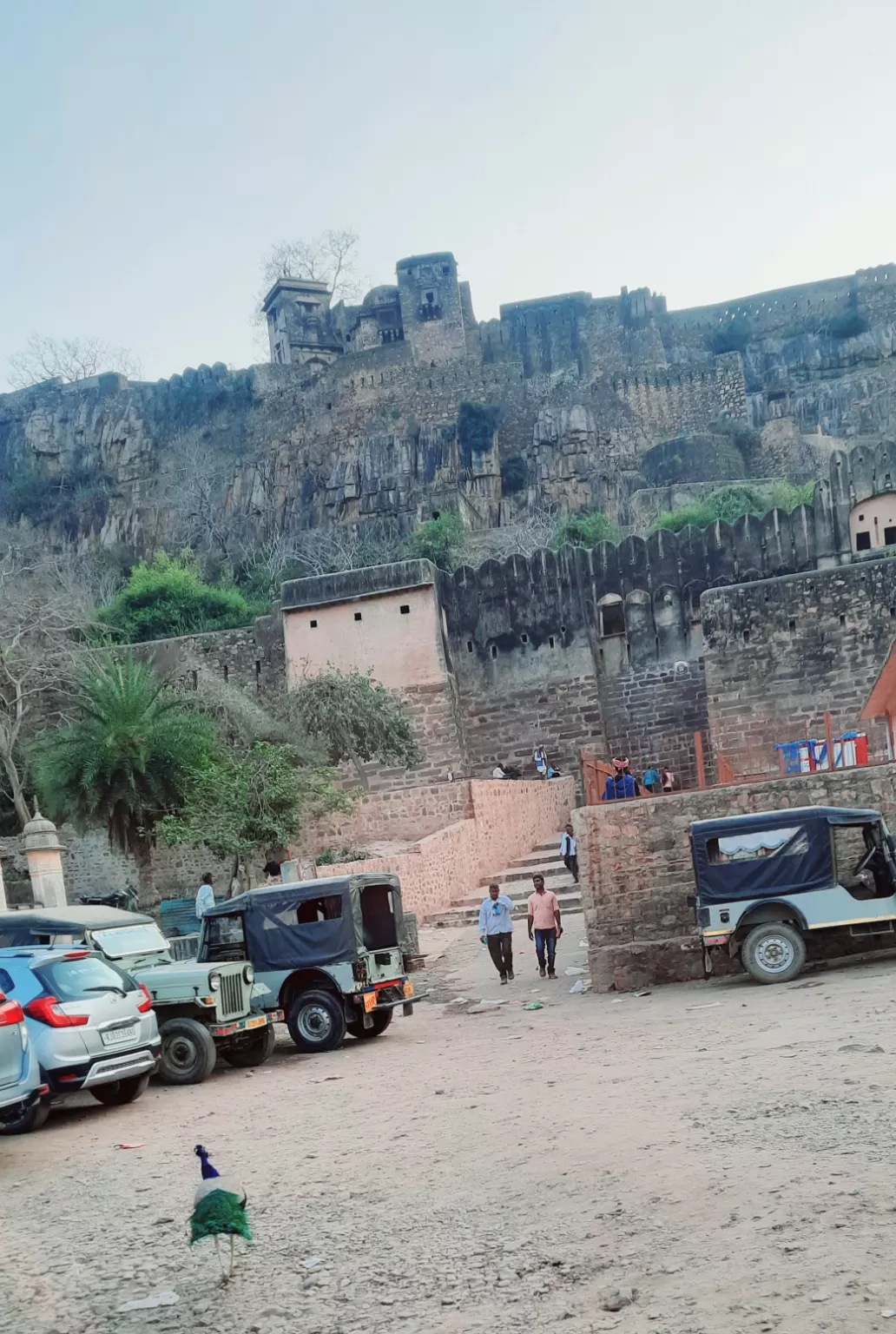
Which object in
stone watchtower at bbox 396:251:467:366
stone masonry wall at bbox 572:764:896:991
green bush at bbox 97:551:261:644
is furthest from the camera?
stone watchtower at bbox 396:251:467:366

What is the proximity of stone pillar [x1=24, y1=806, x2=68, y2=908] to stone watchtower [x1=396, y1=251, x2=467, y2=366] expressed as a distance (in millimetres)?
44424

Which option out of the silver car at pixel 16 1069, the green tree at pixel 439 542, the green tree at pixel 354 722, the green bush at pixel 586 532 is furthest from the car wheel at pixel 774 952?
the green tree at pixel 439 542

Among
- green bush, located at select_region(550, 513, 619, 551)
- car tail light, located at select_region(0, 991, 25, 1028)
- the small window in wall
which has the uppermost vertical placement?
green bush, located at select_region(550, 513, 619, 551)

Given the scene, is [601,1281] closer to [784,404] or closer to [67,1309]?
[67,1309]

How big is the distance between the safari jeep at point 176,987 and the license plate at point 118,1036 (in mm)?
709

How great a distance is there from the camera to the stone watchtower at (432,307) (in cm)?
6003

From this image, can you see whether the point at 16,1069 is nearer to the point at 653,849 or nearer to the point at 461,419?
the point at 653,849

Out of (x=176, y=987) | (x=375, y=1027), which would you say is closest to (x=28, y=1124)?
(x=176, y=987)

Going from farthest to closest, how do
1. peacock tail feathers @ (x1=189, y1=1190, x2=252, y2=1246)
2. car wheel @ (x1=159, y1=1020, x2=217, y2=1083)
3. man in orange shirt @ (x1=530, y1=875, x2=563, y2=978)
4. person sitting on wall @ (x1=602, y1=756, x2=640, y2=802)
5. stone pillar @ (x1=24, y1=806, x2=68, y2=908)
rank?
stone pillar @ (x1=24, y1=806, x2=68, y2=908) < person sitting on wall @ (x1=602, y1=756, x2=640, y2=802) < man in orange shirt @ (x1=530, y1=875, x2=563, y2=978) < car wheel @ (x1=159, y1=1020, x2=217, y2=1083) < peacock tail feathers @ (x1=189, y1=1190, x2=252, y2=1246)

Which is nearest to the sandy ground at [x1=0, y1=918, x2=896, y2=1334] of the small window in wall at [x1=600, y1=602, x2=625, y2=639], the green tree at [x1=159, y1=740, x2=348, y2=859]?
the green tree at [x1=159, y1=740, x2=348, y2=859]

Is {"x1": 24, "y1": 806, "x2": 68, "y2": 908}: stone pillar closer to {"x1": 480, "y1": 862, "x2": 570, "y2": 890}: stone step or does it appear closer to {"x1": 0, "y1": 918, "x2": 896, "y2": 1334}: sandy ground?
{"x1": 480, "y1": 862, "x2": 570, "y2": 890}: stone step

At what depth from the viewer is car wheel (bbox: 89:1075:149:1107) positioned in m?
9.51

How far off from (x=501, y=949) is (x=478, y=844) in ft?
28.3

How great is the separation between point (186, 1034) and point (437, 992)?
461 cm
